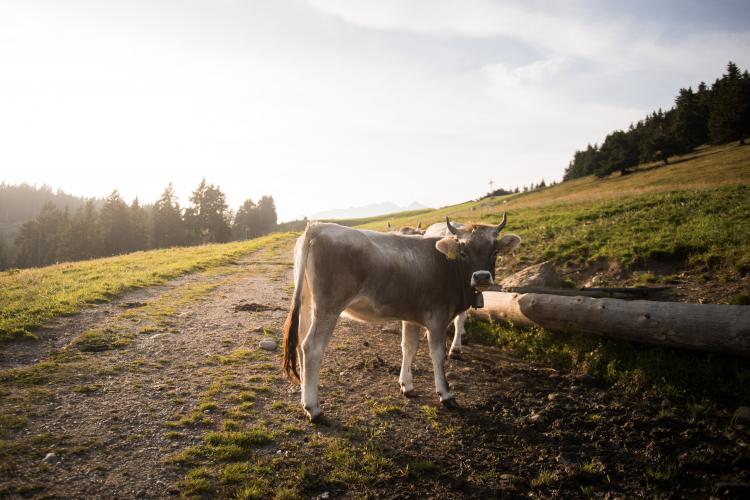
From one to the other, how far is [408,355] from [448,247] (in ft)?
7.21

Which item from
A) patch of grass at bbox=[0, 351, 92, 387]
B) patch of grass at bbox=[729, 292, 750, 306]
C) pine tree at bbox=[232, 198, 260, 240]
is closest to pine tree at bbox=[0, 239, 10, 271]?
pine tree at bbox=[232, 198, 260, 240]

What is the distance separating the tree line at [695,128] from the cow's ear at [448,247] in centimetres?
7243

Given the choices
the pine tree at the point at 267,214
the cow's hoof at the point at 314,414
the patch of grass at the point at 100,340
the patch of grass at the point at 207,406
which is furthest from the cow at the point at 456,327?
the pine tree at the point at 267,214

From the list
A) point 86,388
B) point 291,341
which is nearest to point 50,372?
point 86,388

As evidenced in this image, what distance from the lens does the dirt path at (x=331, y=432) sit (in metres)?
4.68

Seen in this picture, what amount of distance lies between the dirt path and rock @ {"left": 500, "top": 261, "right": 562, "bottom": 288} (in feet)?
9.03

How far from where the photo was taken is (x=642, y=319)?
7289mm

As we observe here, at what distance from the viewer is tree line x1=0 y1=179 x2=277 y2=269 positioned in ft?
200

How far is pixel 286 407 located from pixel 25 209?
807 feet

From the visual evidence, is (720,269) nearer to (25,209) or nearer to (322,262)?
(322,262)

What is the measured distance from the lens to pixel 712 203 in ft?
57.7

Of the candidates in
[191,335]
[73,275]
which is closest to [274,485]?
[191,335]

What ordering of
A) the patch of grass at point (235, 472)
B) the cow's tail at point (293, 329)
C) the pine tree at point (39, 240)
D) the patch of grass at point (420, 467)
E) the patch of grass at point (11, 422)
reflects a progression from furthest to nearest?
the pine tree at point (39, 240) → the cow's tail at point (293, 329) → the patch of grass at point (11, 422) → the patch of grass at point (420, 467) → the patch of grass at point (235, 472)

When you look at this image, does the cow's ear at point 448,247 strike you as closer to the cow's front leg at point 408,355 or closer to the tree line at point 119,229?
the cow's front leg at point 408,355
